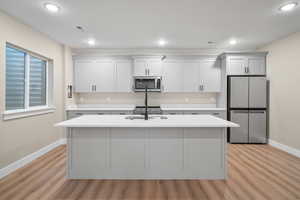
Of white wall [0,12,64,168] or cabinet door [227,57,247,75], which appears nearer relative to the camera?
white wall [0,12,64,168]

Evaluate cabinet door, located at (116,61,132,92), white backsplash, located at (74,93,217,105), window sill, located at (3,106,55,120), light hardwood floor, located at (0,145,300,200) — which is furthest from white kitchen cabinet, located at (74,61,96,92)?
light hardwood floor, located at (0,145,300,200)

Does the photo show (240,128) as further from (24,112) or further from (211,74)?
(24,112)

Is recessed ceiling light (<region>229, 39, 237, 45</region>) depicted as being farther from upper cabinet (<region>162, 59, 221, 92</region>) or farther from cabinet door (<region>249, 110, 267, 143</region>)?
cabinet door (<region>249, 110, 267, 143</region>)

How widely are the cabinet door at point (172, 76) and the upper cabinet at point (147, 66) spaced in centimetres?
20

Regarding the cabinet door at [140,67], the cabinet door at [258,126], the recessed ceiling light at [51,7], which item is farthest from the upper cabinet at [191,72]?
the recessed ceiling light at [51,7]

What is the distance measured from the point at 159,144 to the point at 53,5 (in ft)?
8.07

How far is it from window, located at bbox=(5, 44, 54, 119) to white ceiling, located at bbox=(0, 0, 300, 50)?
61 centimetres

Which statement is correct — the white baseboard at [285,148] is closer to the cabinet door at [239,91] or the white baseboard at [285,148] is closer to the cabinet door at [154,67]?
the cabinet door at [239,91]

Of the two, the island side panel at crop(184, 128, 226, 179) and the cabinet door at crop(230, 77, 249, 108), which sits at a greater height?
the cabinet door at crop(230, 77, 249, 108)

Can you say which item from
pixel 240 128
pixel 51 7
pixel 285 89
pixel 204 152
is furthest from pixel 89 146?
pixel 285 89

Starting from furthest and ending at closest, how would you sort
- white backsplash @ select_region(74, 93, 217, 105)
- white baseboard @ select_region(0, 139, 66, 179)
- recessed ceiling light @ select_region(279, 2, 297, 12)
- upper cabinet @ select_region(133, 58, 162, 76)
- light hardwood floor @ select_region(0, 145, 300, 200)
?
white backsplash @ select_region(74, 93, 217, 105) < upper cabinet @ select_region(133, 58, 162, 76) < white baseboard @ select_region(0, 139, 66, 179) < recessed ceiling light @ select_region(279, 2, 297, 12) < light hardwood floor @ select_region(0, 145, 300, 200)

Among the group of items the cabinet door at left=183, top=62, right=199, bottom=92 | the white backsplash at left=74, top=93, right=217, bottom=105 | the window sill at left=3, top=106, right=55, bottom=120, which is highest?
the cabinet door at left=183, top=62, right=199, bottom=92

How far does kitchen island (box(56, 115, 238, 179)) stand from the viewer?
7.60 ft

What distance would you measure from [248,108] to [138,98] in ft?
9.51
